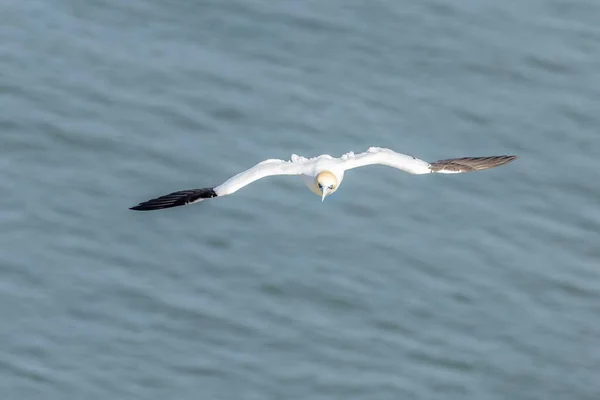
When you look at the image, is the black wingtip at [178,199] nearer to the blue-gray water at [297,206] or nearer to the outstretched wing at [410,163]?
the outstretched wing at [410,163]

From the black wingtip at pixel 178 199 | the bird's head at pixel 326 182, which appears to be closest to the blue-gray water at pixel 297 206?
the black wingtip at pixel 178 199

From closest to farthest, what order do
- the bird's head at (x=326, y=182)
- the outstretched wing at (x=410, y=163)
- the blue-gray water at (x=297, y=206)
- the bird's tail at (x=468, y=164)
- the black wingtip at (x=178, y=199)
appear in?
the black wingtip at (x=178, y=199)
the bird's head at (x=326, y=182)
the outstretched wing at (x=410, y=163)
the bird's tail at (x=468, y=164)
the blue-gray water at (x=297, y=206)

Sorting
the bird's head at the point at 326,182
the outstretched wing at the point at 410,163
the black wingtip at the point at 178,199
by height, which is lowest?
the black wingtip at the point at 178,199

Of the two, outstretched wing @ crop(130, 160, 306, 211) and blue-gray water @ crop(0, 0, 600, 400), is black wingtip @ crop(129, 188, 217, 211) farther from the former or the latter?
blue-gray water @ crop(0, 0, 600, 400)

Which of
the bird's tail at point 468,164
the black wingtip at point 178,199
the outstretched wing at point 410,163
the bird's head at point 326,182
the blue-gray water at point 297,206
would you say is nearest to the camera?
the black wingtip at point 178,199

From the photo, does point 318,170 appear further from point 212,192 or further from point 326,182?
point 212,192

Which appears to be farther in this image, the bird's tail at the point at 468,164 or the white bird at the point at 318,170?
the bird's tail at the point at 468,164

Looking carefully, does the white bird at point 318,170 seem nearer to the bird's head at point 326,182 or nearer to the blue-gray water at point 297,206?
the bird's head at point 326,182

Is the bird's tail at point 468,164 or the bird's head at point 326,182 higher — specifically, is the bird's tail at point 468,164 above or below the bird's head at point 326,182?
above
